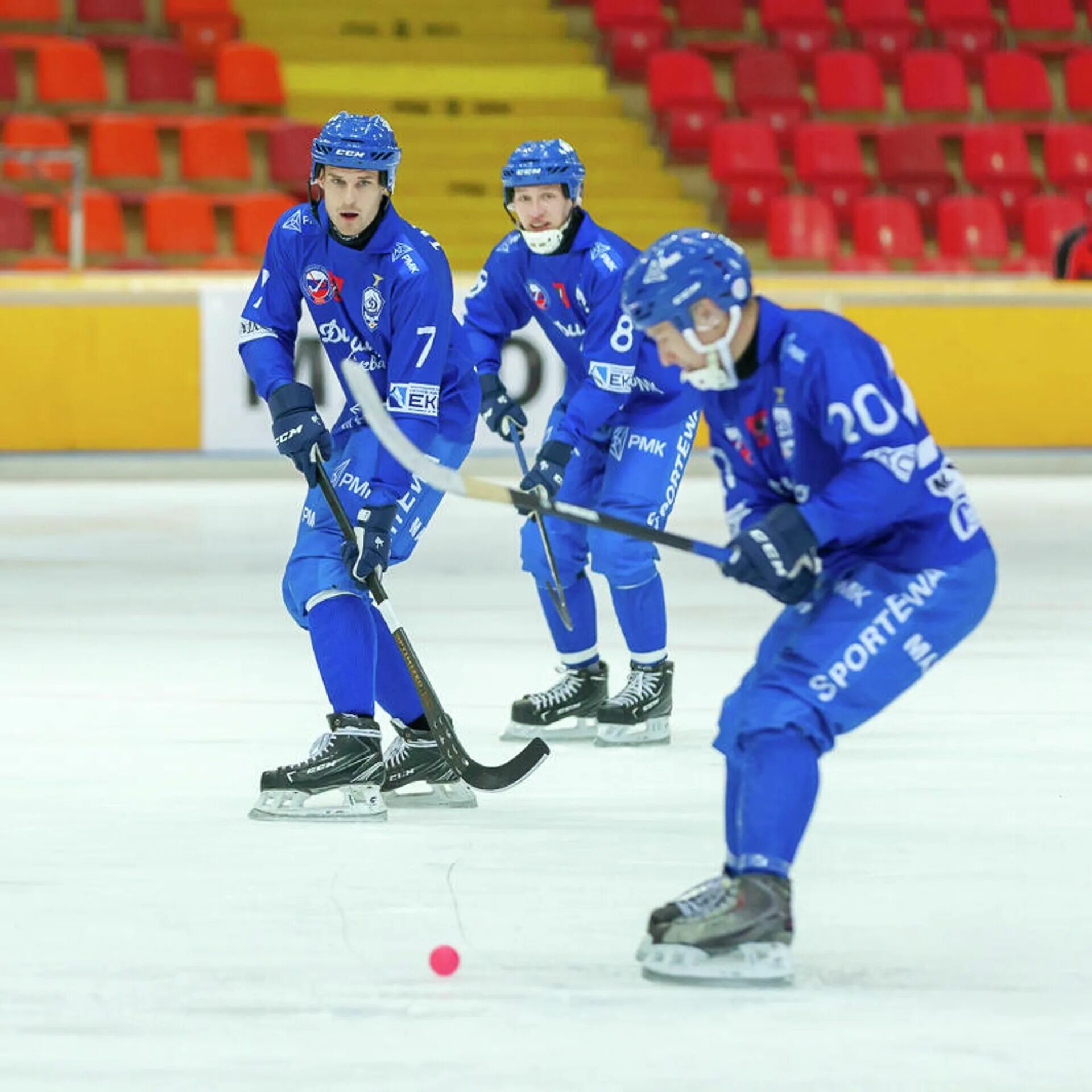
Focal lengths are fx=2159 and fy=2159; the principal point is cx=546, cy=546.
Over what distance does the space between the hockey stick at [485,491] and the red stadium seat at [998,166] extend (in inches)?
503

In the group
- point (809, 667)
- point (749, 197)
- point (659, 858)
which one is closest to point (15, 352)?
point (749, 197)

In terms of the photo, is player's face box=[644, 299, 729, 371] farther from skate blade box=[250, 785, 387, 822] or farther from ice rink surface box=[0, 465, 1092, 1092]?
skate blade box=[250, 785, 387, 822]

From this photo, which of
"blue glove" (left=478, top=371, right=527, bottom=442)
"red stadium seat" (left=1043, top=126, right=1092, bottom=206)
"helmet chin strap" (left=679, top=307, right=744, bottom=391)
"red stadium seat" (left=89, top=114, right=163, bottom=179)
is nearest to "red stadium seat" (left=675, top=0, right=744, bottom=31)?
"red stadium seat" (left=1043, top=126, right=1092, bottom=206)

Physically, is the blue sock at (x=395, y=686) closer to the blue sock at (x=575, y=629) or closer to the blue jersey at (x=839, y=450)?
the blue sock at (x=575, y=629)

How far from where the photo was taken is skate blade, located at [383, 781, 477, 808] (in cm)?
459

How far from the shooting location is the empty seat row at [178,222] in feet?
45.8

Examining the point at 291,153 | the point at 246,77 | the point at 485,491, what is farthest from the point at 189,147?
the point at 485,491

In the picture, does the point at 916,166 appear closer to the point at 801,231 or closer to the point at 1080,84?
the point at 801,231

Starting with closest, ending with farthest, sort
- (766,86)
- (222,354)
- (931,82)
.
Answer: (222,354)
(766,86)
(931,82)

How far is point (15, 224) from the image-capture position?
1361 centimetres

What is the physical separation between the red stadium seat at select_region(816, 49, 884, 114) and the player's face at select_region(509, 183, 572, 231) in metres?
11.2

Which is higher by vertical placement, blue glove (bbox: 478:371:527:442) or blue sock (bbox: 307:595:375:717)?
blue glove (bbox: 478:371:527:442)

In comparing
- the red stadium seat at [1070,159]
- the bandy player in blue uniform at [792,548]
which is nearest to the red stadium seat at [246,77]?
the red stadium seat at [1070,159]

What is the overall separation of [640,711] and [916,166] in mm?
11144
